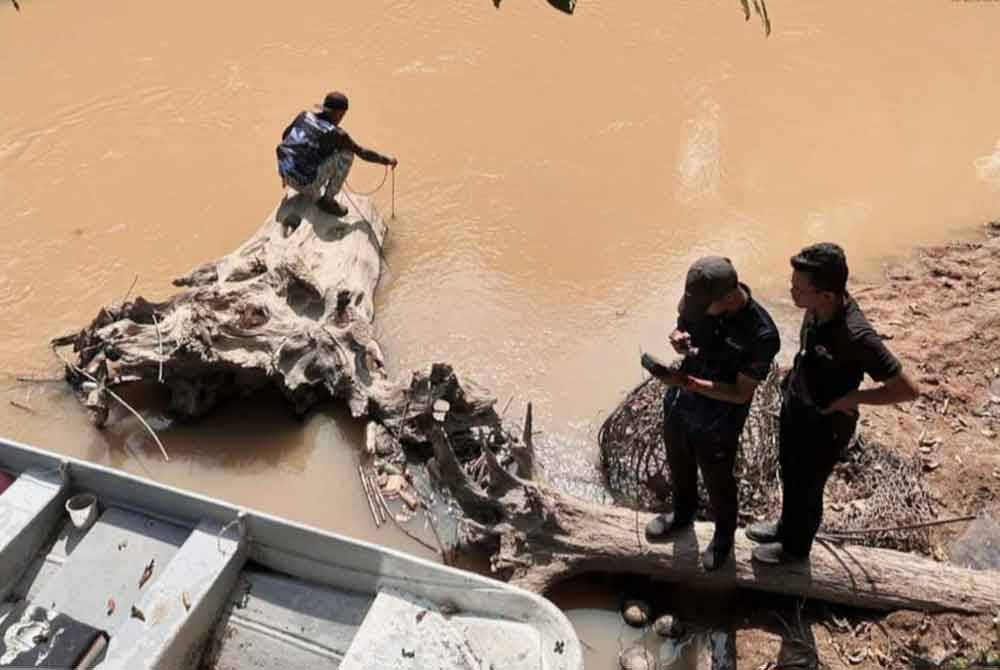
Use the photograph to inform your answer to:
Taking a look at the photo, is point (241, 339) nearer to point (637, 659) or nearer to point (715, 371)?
point (637, 659)

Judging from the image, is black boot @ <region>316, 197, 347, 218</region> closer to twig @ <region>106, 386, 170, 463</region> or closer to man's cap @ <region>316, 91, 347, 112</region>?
man's cap @ <region>316, 91, 347, 112</region>

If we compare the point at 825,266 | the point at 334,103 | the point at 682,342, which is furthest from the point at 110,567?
the point at 334,103

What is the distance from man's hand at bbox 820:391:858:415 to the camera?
350 cm

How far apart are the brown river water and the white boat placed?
3.38ft

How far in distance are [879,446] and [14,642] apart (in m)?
4.76

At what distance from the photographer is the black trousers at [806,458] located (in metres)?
3.69

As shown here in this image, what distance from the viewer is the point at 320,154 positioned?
22.5ft

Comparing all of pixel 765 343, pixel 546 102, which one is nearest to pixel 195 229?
pixel 546 102

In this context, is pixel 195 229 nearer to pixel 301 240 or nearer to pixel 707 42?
pixel 301 240

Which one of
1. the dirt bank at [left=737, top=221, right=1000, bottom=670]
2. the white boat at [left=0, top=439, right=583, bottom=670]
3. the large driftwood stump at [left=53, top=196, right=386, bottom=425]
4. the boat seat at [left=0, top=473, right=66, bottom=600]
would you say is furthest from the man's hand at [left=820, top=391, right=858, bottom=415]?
the boat seat at [left=0, top=473, right=66, bottom=600]

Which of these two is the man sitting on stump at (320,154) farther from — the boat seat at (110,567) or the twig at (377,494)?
the boat seat at (110,567)

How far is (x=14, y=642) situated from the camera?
3699mm

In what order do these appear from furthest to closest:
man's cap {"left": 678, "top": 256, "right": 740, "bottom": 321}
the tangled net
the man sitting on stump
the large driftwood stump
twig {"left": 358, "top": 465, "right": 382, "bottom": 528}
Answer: the man sitting on stump, the large driftwood stump, twig {"left": 358, "top": 465, "right": 382, "bottom": 528}, the tangled net, man's cap {"left": 678, "top": 256, "right": 740, "bottom": 321}

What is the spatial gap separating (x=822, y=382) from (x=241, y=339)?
12.6 ft
